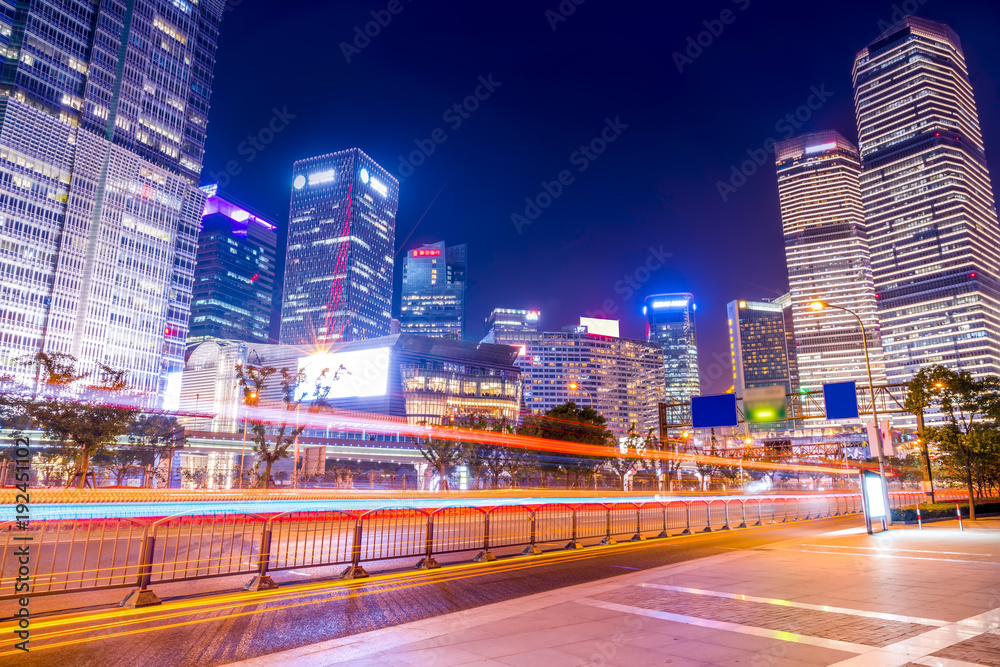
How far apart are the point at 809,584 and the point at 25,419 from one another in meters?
52.1

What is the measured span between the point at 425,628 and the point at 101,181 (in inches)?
5777

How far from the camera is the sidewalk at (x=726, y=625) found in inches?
257

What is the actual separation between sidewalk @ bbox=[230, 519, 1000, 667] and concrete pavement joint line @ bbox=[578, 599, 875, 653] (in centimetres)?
2

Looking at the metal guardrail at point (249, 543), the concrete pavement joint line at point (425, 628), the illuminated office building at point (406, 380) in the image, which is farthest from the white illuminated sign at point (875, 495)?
the illuminated office building at point (406, 380)

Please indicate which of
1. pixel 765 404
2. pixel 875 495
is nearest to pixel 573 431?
pixel 765 404

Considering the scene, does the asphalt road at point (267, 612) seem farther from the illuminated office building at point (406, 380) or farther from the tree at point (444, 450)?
the illuminated office building at point (406, 380)

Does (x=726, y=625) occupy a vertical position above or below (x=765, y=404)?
below

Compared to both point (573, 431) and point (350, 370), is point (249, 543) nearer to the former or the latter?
point (573, 431)

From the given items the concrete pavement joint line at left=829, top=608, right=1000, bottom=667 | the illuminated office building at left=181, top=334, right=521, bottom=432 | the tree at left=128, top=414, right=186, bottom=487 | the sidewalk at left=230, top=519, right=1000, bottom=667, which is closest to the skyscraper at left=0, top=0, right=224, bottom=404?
the illuminated office building at left=181, top=334, right=521, bottom=432

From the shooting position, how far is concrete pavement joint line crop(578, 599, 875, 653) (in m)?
6.86

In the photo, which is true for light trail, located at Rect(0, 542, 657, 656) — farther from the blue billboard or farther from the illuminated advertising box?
the illuminated advertising box

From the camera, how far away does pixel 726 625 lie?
26.1 feet

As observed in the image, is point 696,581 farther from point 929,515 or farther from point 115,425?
point 115,425

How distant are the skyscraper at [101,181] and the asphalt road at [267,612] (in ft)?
407
